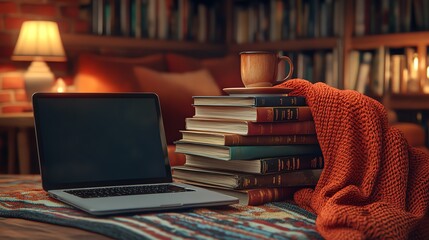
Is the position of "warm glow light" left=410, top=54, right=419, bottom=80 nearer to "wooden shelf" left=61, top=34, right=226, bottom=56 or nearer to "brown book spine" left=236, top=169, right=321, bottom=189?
"wooden shelf" left=61, top=34, right=226, bottom=56

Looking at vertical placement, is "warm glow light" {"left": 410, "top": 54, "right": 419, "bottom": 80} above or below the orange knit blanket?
above

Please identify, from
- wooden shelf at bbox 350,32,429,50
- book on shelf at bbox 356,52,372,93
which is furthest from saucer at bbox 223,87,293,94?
book on shelf at bbox 356,52,372,93

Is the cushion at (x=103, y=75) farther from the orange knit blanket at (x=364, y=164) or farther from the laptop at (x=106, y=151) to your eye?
the orange knit blanket at (x=364, y=164)

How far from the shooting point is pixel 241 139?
3.74ft

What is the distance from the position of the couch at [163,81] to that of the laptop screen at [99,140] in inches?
66.7

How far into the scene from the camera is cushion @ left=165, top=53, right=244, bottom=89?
3486mm

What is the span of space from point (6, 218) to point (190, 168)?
0.35 metres

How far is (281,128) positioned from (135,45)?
2821mm

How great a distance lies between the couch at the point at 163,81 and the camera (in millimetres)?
3064

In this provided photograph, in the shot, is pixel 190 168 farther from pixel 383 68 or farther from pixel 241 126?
pixel 383 68

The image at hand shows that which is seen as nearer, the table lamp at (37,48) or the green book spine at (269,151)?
the green book spine at (269,151)

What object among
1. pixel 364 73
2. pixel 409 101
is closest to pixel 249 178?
pixel 409 101

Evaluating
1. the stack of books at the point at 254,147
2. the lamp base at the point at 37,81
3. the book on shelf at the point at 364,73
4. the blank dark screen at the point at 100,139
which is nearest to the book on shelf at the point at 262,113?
the stack of books at the point at 254,147

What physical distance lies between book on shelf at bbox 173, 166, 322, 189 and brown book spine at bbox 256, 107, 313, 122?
0.09 m
